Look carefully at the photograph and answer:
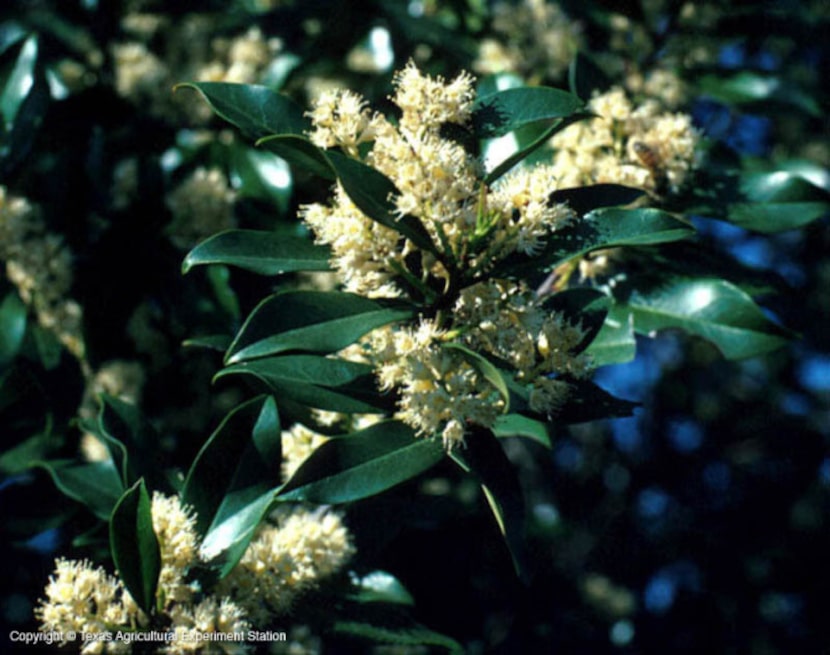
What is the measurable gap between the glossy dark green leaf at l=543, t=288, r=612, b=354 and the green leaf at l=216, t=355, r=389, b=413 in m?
0.42

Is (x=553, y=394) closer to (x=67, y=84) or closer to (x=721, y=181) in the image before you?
(x=721, y=181)

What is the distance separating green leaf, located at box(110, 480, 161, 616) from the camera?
169 centimetres

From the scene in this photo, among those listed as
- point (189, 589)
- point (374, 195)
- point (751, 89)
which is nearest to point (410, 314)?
point (374, 195)

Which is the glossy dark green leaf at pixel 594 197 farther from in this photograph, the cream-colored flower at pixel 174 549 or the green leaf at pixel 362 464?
the cream-colored flower at pixel 174 549

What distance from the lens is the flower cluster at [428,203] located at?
5.25 feet

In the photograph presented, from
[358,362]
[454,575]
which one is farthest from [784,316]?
[358,362]

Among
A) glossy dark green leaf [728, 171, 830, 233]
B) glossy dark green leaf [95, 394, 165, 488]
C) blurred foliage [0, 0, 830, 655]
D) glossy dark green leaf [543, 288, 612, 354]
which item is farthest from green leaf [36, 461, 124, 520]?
glossy dark green leaf [728, 171, 830, 233]

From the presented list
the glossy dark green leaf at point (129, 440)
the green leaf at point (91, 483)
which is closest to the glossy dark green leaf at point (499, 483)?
the glossy dark green leaf at point (129, 440)

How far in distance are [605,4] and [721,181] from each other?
1155 millimetres

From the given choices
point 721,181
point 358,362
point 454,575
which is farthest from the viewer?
point 454,575

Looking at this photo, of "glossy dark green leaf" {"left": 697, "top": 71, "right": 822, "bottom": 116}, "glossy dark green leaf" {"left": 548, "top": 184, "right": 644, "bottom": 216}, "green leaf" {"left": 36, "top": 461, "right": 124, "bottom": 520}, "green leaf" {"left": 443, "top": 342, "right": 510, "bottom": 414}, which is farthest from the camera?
"glossy dark green leaf" {"left": 697, "top": 71, "right": 822, "bottom": 116}

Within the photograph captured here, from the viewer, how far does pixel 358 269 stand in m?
1.68

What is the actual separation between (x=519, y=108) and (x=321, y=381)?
668 millimetres

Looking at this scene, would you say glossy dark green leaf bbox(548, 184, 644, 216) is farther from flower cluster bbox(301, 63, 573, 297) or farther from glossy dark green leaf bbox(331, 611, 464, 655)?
glossy dark green leaf bbox(331, 611, 464, 655)
